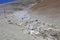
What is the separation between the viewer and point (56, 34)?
277cm

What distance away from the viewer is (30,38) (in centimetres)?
263

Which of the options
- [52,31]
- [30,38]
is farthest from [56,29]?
[30,38]

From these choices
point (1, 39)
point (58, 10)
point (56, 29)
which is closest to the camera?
point (1, 39)

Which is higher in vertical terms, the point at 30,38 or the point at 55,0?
the point at 55,0

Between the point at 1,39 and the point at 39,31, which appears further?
the point at 39,31

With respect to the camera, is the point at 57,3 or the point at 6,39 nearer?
the point at 6,39

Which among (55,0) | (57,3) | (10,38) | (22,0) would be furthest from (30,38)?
(22,0)

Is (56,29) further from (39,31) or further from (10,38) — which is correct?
(10,38)

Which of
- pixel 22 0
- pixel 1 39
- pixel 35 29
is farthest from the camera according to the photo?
pixel 22 0

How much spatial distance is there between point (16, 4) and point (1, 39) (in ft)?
17.4

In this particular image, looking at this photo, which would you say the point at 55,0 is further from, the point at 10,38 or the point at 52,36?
the point at 10,38

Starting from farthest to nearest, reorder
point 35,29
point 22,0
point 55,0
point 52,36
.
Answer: point 22,0 → point 55,0 → point 35,29 → point 52,36

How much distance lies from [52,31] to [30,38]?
54cm

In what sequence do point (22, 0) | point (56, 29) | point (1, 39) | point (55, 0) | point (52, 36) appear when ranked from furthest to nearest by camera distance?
point (22, 0), point (55, 0), point (56, 29), point (52, 36), point (1, 39)
